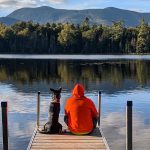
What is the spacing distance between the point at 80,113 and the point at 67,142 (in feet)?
4.22

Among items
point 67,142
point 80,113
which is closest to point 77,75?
point 80,113

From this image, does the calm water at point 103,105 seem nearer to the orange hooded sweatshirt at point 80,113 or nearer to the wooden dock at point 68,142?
the wooden dock at point 68,142

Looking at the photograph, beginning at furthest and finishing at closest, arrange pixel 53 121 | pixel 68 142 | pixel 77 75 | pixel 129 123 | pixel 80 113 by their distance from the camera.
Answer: pixel 77 75 → pixel 53 121 → pixel 80 113 → pixel 68 142 → pixel 129 123

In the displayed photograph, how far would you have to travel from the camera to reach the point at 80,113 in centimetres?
1823

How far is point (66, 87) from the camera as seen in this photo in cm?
5462

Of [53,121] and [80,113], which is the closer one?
[80,113]

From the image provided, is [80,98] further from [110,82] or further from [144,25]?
[144,25]

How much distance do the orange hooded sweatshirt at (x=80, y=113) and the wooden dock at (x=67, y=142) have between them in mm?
318

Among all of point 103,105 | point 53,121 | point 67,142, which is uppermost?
point 53,121

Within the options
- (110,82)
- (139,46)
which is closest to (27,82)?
(110,82)

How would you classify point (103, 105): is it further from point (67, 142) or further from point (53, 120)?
point (67, 142)

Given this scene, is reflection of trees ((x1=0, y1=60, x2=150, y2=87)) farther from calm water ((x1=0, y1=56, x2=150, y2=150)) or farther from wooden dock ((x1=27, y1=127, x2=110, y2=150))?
wooden dock ((x1=27, y1=127, x2=110, y2=150))

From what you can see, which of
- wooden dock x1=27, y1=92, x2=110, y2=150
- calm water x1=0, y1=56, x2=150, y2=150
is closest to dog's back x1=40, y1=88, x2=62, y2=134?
wooden dock x1=27, y1=92, x2=110, y2=150

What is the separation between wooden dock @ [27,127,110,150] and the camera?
1697 cm
